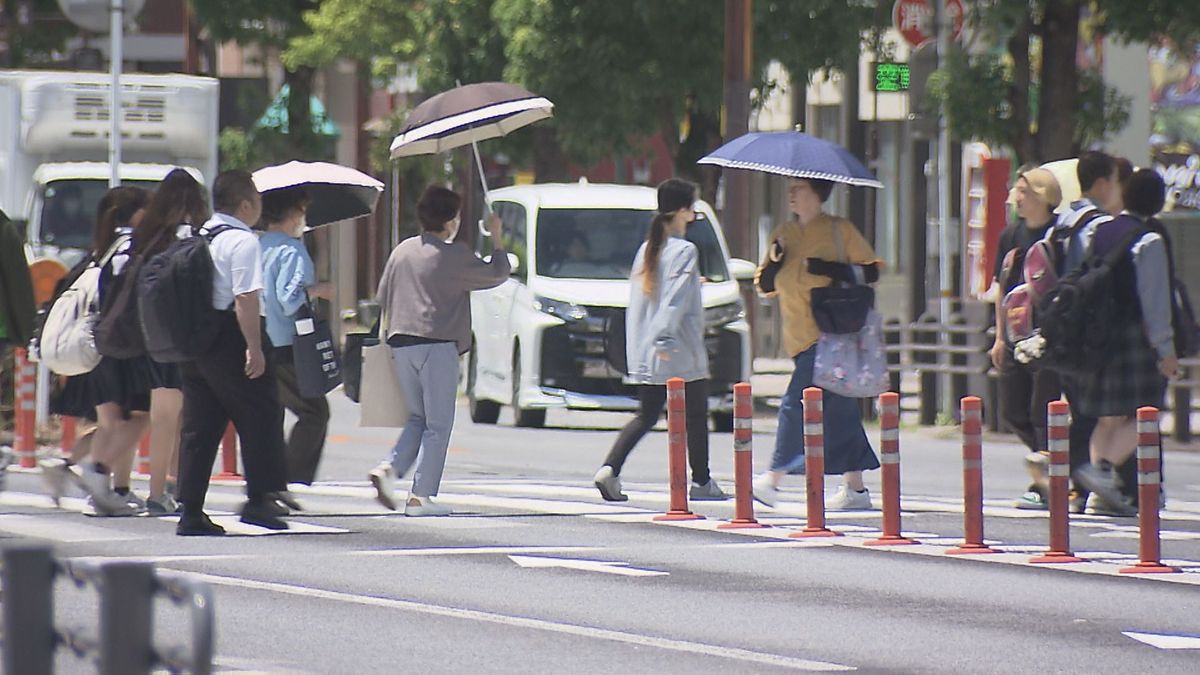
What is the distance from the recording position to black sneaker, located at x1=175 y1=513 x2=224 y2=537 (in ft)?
41.3

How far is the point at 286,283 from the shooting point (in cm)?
1355

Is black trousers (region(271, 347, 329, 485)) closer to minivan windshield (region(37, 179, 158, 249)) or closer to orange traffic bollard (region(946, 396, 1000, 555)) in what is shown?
orange traffic bollard (region(946, 396, 1000, 555))

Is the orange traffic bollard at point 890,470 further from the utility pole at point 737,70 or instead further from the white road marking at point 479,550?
the utility pole at point 737,70

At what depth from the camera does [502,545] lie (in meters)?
12.4

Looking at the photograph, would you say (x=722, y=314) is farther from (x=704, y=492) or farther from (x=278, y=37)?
(x=278, y=37)

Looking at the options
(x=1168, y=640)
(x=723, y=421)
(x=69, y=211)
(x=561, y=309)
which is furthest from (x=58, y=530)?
(x=69, y=211)

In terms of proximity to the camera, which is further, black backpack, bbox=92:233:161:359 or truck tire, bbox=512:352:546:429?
truck tire, bbox=512:352:546:429

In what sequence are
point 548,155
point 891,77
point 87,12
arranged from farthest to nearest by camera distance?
point 548,155, point 87,12, point 891,77

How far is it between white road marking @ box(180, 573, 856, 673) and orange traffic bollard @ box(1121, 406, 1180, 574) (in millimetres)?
2801

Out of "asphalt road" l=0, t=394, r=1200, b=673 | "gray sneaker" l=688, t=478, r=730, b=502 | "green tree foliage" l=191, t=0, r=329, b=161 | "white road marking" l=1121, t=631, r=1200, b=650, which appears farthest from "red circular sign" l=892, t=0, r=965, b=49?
"white road marking" l=1121, t=631, r=1200, b=650

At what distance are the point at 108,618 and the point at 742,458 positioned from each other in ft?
29.9

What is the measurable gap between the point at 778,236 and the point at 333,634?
5629mm

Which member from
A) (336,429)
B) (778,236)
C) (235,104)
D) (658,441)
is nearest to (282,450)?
(778,236)

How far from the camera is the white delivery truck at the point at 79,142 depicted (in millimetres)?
24094
